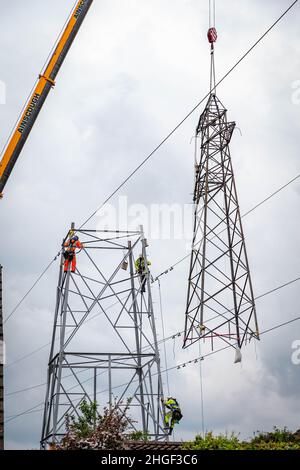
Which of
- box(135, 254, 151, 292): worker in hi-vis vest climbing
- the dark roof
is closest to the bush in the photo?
the dark roof

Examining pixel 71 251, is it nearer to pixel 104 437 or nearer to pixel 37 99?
pixel 37 99

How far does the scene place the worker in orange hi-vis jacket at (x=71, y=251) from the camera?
92.8 feet

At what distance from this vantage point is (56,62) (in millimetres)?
26297

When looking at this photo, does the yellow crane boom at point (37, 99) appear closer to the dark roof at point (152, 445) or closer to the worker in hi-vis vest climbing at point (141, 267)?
the worker in hi-vis vest climbing at point (141, 267)

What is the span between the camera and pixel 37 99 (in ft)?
85.3

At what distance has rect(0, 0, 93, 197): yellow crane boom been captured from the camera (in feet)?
82.1

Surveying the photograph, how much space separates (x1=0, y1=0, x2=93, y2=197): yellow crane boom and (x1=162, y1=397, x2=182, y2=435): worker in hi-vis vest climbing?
1010 cm

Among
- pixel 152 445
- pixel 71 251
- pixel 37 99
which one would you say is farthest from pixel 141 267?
pixel 152 445

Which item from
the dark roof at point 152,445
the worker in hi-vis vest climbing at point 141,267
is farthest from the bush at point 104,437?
the worker in hi-vis vest climbing at point 141,267
